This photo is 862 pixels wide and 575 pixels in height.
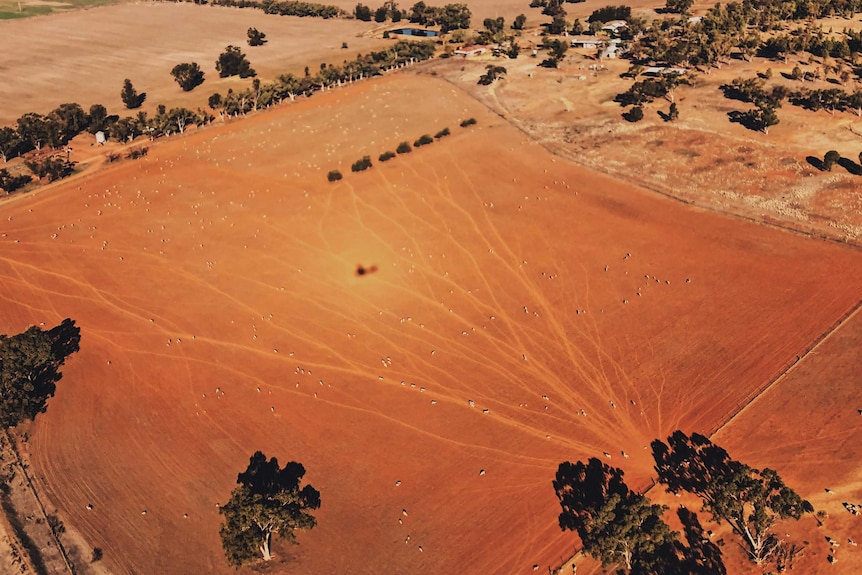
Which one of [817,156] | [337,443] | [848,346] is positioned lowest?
[337,443]

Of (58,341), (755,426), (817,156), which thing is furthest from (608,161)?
(58,341)

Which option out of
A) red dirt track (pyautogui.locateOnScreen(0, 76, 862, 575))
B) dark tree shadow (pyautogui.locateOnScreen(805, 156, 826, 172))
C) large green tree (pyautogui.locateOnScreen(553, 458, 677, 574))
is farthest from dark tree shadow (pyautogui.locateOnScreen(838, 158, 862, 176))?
large green tree (pyautogui.locateOnScreen(553, 458, 677, 574))

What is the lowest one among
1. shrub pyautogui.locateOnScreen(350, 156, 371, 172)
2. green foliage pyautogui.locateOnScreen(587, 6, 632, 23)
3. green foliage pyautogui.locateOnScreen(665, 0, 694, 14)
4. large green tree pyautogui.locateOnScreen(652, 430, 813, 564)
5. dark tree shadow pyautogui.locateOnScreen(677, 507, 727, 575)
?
dark tree shadow pyautogui.locateOnScreen(677, 507, 727, 575)

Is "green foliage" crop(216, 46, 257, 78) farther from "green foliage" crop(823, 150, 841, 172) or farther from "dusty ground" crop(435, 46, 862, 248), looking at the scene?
"green foliage" crop(823, 150, 841, 172)

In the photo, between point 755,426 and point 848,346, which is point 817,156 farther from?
point 755,426

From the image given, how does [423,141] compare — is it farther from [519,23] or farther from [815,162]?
[519,23]

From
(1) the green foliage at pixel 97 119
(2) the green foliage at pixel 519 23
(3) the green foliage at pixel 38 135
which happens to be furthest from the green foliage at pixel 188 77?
(2) the green foliage at pixel 519 23
